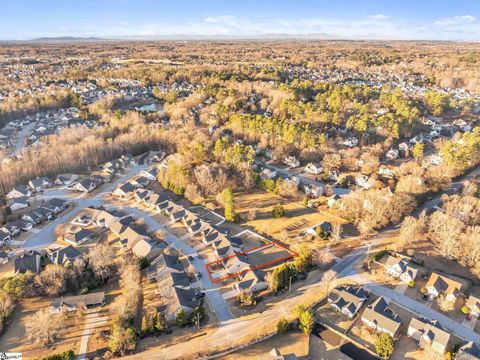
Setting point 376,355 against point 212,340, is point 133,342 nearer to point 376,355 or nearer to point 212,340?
point 212,340

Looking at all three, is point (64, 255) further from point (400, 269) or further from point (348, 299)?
point (400, 269)

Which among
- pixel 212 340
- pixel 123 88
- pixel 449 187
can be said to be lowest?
pixel 212 340

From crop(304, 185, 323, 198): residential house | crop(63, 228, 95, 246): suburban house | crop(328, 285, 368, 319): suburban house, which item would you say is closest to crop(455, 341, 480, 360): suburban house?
crop(328, 285, 368, 319): suburban house

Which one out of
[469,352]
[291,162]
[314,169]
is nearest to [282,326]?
[469,352]

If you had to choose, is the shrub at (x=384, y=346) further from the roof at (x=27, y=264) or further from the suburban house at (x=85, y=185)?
the suburban house at (x=85, y=185)

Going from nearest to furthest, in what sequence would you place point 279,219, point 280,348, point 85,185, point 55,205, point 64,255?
point 280,348 → point 64,255 → point 279,219 → point 55,205 → point 85,185

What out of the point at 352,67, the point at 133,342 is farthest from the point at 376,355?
the point at 352,67
